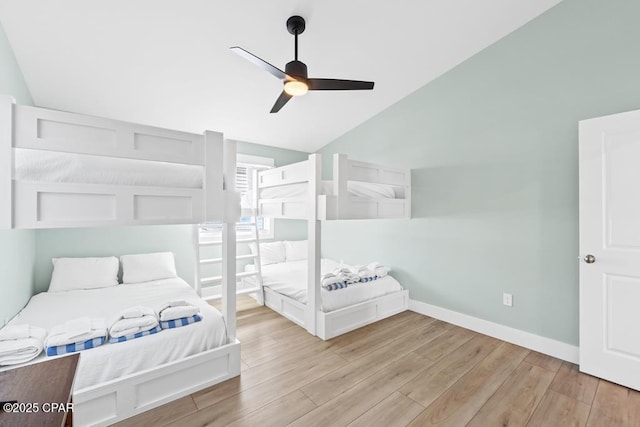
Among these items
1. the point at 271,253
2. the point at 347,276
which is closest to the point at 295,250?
the point at 271,253

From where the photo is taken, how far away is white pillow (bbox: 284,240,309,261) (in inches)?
172

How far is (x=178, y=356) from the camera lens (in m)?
1.84

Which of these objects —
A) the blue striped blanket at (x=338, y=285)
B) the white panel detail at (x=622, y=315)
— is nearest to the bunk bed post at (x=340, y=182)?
the blue striped blanket at (x=338, y=285)

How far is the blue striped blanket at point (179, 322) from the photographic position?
6.19 ft

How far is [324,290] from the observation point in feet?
9.25

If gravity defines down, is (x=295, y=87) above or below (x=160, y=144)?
above

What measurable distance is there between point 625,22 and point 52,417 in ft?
12.6

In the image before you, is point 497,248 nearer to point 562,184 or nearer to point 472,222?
point 472,222

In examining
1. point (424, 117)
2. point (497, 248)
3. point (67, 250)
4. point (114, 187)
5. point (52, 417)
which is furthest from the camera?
point (424, 117)

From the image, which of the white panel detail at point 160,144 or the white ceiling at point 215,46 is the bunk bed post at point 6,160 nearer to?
the white panel detail at point 160,144

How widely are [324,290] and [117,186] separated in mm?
1968

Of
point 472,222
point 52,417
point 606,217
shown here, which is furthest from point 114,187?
point 606,217

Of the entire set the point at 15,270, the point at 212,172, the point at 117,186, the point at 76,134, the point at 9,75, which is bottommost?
the point at 15,270

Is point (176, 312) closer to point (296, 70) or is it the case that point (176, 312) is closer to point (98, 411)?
point (98, 411)
